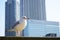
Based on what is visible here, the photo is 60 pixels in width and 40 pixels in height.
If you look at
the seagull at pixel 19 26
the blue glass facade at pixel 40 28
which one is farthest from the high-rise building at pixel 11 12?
the blue glass facade at pixel 40 28

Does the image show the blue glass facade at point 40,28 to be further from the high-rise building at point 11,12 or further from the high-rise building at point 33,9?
the high-rise building at point 11,12

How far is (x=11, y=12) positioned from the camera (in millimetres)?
1696

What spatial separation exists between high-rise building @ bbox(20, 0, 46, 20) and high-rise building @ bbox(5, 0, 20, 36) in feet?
0.22

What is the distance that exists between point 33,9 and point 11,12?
30 cm

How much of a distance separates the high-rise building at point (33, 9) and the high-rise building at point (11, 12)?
0.22ft

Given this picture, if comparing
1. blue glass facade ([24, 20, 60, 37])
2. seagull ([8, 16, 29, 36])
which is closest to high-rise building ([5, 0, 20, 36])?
seagull ([8, 16, 29, 36])

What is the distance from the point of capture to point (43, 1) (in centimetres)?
176

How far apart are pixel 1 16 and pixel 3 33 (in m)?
0.23

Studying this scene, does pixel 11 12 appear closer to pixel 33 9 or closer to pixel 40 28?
pixel 33 9

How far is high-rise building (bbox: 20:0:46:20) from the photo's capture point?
1702 mm

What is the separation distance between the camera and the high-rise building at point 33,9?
1.70 metres

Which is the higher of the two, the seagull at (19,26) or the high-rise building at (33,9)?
the high-rise building at (33,9)

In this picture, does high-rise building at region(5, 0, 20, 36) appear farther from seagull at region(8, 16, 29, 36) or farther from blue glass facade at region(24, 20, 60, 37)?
blue glass facade at region(24, 20, 60, 37)

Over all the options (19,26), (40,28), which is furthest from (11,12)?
(40,28)
